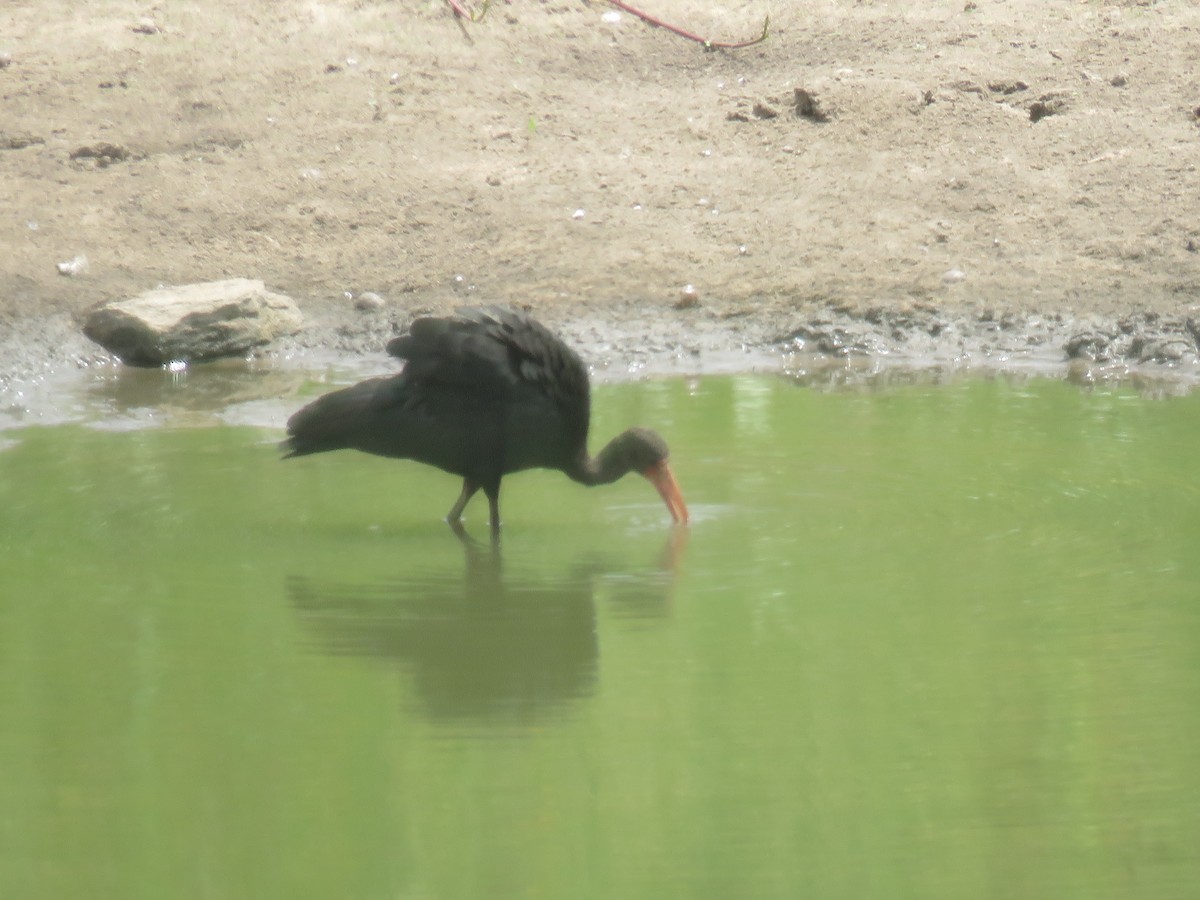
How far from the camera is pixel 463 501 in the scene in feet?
20.9

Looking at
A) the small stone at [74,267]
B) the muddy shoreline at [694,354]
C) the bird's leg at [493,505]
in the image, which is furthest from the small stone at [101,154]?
the bird's leg at [493,505]

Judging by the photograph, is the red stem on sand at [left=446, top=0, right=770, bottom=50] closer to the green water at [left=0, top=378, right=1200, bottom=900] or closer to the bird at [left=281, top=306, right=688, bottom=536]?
the green water at [left=0, top=378, right=1200, bottom=900]

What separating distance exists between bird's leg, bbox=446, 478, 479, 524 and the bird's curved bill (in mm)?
620

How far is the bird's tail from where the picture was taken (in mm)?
6234

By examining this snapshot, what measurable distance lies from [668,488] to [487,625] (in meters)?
1.39

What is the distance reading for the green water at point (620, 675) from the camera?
142 inches

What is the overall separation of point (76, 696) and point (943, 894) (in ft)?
7.40

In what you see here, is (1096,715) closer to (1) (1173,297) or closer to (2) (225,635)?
(2) (225,635)

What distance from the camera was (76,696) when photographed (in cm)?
448

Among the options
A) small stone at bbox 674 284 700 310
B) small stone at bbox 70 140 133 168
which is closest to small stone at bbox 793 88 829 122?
small stone at bbox 674 284 700 310

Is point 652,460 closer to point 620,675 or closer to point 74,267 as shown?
point 620,675

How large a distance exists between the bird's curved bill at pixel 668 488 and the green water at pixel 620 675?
0.28 feet

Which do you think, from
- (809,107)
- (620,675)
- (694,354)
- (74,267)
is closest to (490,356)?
(620,675)

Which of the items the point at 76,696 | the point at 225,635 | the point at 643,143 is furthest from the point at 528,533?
the point at 643,143
